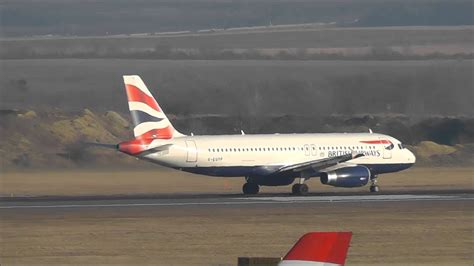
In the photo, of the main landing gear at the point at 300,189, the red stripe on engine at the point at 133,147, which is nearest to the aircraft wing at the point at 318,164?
the main landing gear at the point at 300,189

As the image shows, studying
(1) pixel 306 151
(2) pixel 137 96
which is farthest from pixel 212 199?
(1) pixel 306 151

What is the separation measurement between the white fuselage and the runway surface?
1.43 m

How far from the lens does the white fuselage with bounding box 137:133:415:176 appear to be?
58.8 m

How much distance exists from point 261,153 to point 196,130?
65.3ft

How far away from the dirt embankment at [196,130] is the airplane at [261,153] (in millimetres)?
12999

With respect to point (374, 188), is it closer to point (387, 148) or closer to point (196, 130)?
point (387, 148)

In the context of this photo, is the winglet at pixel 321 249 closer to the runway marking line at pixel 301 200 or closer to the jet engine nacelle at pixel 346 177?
the runway marking line at pixel 301 200

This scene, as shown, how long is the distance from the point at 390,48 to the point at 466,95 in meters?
7.77

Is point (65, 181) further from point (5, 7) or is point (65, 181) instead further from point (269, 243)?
point (5, 7)

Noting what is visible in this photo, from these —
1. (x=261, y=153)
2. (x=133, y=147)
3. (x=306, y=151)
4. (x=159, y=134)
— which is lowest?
(x=133, y=147)

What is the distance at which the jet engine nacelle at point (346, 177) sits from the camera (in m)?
58.2

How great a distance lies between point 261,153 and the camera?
197ft

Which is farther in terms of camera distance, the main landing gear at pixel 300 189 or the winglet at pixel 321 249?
the main landing gear at pixel 300 189

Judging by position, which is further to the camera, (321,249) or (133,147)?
(133,147)
